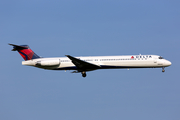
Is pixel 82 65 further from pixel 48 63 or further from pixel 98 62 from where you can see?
pixel 48 63

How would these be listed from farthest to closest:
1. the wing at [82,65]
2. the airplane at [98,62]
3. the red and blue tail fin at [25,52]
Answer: the red and blue tail fin at [25,52], the airplane at [98,62], the wing at [82,65]

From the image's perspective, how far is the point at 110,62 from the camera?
3928 centimetres

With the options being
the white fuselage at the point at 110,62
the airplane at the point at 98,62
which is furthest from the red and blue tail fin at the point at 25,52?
the white fuselage at the point at 110,62

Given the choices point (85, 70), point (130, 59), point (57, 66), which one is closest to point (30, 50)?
point (57, 66)

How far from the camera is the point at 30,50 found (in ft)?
136

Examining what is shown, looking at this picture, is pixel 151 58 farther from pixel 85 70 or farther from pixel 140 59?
pixel 85 70

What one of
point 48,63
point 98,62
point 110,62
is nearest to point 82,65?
point 98,62

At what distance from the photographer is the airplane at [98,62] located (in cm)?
3928

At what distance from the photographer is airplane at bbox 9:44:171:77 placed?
39.3 metres

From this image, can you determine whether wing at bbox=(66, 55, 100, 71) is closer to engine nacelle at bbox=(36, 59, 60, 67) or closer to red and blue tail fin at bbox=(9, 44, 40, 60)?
engine nacelle at bbox=(36, 59, 60, 67)

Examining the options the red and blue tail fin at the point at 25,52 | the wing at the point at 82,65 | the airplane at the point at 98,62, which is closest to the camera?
the wing at the point at 82,65

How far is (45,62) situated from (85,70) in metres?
6.18

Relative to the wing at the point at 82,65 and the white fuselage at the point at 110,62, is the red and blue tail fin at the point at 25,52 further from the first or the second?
the wing at the point at 82,65

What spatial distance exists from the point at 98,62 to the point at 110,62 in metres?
1.80
